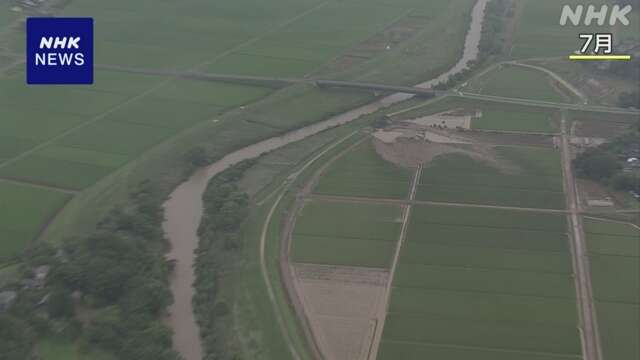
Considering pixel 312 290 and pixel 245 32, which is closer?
pixel 312 290

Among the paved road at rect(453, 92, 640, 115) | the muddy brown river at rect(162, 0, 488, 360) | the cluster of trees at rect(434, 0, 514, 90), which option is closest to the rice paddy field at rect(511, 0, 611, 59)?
the cluster of trees at rect(434, 0, 514, 90)

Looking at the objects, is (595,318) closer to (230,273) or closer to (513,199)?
(513,199)

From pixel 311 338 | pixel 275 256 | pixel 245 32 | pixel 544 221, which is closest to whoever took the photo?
pixel 311 338

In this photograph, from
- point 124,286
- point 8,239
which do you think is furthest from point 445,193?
point 8,239

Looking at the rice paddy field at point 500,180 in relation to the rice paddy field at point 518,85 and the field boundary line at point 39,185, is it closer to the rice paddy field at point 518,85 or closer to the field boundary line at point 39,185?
the rice paddy field at point 518,85

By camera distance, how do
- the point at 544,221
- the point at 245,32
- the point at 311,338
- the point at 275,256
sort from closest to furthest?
the point at 311,338
the point at 275,256
the point at 544,221
the point at 245,32

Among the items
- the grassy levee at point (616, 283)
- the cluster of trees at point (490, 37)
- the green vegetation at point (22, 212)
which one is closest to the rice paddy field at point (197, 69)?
the green vegetation at point (22, 212)
